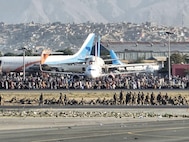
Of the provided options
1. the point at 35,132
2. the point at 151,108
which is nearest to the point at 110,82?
the point at 151,108

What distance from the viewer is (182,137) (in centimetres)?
3606

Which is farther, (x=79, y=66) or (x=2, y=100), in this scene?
(x=79, y=66)

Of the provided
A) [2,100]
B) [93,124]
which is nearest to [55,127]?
[93,124]

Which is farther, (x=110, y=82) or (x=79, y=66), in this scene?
(x=79, y=66)

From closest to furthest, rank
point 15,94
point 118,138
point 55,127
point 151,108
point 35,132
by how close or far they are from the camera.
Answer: point 118,138
point 35,132
point 55,127
point 151,108
point 15,94

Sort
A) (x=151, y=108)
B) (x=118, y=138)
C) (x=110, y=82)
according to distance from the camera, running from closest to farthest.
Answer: (x=118, y=138) → (x=151, y=108) → (x=110, y=82)

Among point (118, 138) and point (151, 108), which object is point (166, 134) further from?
point (151, 108)

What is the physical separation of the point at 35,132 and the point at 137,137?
772 cm

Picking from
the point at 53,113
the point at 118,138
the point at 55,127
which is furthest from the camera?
the point at 53,113

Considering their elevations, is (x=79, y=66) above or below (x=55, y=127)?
above

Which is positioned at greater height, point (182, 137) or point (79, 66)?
point (79, 66)

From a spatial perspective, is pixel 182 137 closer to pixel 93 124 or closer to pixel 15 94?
pixel 93 124

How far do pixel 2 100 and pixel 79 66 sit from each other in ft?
211

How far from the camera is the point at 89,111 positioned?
6056cm
